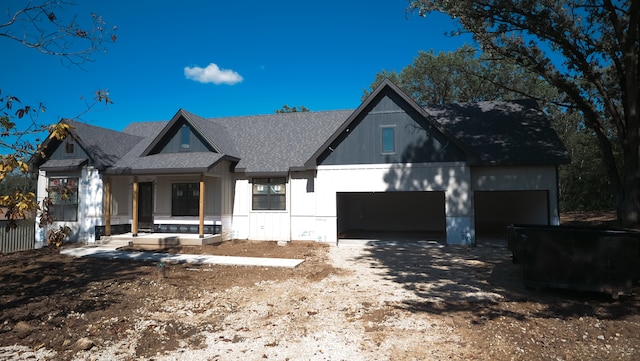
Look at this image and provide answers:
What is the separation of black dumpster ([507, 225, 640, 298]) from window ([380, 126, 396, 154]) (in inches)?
335

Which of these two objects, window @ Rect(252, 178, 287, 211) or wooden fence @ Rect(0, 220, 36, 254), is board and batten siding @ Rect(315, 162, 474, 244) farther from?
wooden fence @ Rect(0, 220, 36, 254)

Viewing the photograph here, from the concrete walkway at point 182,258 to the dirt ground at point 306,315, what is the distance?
618mm

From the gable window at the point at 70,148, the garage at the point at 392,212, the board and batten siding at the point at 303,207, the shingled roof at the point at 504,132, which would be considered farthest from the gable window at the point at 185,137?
the shingled roof at the point at 504,132

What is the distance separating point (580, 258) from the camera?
7434 millimetres

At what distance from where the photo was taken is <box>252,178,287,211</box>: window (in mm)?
17406

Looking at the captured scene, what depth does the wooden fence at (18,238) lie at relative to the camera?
1529cm

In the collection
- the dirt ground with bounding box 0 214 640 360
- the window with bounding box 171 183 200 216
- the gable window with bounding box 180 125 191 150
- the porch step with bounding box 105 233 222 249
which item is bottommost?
the dirt ground with bounding box 0 214 640 360

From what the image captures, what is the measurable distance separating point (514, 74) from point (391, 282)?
31920 millimetres

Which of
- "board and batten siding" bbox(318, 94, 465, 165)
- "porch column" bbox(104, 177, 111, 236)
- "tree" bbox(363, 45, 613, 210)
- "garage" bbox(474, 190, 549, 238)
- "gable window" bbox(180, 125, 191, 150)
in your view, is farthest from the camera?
"tree" bbox(363, 45, 613, 210)

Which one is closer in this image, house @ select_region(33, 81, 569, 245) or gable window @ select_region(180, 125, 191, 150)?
house @ select_region(33, 81, 569, 245)

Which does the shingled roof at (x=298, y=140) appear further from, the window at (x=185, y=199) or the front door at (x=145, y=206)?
the front door at (x=145, y=206)

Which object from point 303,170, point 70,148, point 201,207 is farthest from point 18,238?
point 303,170

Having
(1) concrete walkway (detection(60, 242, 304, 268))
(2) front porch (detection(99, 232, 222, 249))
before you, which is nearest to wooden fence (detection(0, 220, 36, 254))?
(1) concrete walkway (detection(60, 242, 304, 268))

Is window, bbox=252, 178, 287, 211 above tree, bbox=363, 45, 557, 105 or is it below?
below
